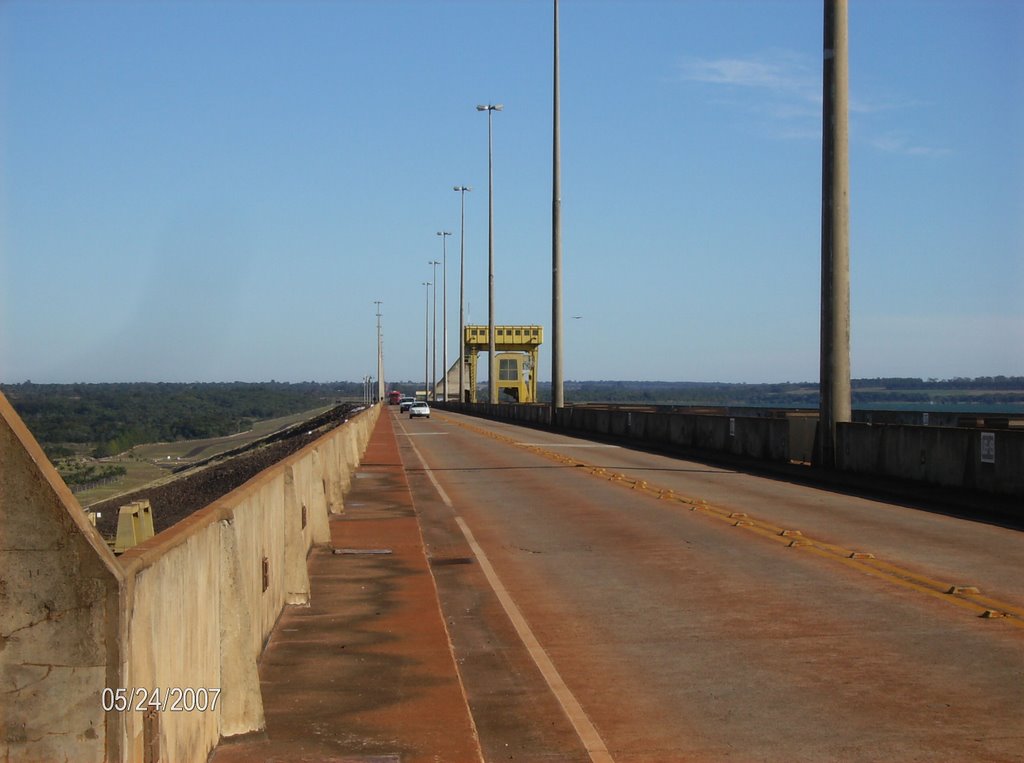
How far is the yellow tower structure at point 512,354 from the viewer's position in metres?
111

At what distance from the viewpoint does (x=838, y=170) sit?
22375 millimetres

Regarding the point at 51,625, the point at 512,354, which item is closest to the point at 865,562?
the point at 51,625

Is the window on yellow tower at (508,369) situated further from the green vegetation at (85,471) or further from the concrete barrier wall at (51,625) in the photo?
the concrete barrier wall at (51,625)

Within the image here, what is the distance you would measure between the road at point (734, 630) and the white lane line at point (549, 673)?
0.02 m

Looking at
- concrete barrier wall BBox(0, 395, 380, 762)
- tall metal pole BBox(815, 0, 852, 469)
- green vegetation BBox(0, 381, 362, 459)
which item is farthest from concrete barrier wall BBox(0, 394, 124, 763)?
tall metal pole BBox(815, 0, 852, 469)

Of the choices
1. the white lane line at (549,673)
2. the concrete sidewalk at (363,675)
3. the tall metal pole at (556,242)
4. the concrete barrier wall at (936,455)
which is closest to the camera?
the concrete sidewalk at (363,675)

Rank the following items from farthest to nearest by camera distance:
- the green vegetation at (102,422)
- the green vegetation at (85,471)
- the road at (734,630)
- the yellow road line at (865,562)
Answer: the green vegetation at (102,422) → the green vegetation at (85,471) → the yellow road line at (865,562) → the road at (734,630)

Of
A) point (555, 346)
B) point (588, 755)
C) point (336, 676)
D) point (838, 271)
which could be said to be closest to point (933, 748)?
point (588, 755)

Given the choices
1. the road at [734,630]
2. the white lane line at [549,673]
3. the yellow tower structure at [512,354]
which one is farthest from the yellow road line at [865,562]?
the yellow tower structure at [512,354]

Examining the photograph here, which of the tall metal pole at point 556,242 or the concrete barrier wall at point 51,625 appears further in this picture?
the tall metal pole at point 556,242

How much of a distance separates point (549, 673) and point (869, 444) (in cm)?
1550

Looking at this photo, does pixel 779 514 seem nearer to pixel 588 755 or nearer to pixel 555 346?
pixel 588 755

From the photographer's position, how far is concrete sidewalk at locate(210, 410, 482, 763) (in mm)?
6582

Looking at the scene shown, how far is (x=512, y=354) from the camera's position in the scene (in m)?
116
